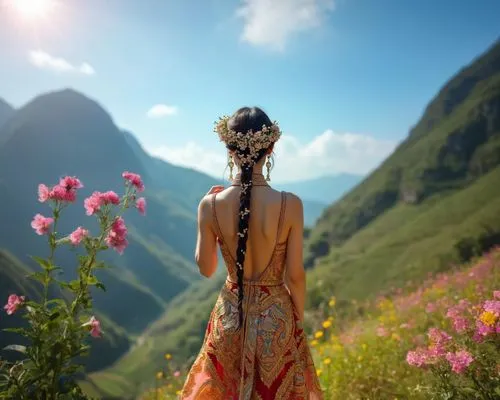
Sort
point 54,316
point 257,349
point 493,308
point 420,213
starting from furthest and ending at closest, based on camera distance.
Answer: point 420,213 → point 54,316 → point 257,349 → point 493,308

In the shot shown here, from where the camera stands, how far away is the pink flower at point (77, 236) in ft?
16.0

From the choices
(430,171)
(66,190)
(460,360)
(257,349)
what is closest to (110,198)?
(66,190)

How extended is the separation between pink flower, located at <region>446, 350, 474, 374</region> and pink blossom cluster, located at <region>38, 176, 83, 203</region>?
4.34m

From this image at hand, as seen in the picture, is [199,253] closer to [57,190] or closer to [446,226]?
[57,190]

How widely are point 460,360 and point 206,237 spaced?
260 cm

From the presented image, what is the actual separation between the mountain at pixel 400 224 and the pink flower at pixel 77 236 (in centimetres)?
8149

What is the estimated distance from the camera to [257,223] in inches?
159

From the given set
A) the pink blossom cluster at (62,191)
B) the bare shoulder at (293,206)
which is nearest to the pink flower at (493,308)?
the bare shoulder at (293,206)

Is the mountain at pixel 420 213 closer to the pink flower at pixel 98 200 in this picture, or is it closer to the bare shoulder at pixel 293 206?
the bare shoulder at pixel 293 206

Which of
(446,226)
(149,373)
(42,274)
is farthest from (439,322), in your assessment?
(149,373)

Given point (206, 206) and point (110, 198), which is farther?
point (110, 198)

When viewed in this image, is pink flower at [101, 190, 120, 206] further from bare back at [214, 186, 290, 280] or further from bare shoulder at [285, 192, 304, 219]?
bare shoulder at [285, 192, 304, 219]

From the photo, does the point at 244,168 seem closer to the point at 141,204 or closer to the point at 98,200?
the point at 141,204

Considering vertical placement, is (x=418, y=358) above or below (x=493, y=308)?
below
